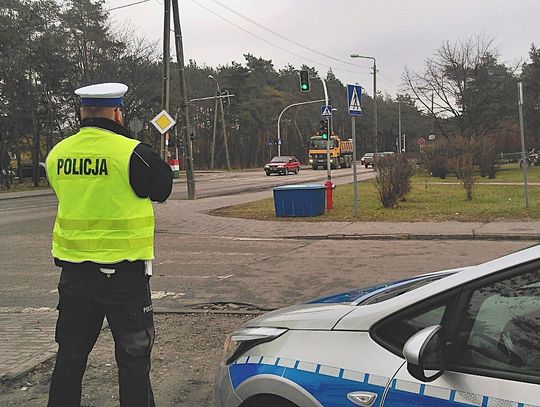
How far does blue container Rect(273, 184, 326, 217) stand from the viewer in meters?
16.2

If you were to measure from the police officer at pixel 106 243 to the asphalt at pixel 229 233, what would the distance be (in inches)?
69.7

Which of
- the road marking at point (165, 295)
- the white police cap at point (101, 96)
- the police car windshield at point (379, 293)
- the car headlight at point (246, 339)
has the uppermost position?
the white police cap at point (101, 96)

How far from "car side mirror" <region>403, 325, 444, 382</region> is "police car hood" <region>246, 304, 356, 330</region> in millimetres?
516

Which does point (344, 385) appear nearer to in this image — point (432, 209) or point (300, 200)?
point (300, 200)

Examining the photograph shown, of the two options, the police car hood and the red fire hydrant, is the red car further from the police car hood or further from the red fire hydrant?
the police car hood

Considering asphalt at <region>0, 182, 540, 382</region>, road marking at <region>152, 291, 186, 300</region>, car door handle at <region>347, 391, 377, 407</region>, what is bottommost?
road marking at <region>152, 291, 186, 300</region>

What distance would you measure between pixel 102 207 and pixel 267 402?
4.45ft

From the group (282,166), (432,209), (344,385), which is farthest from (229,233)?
(282,166)

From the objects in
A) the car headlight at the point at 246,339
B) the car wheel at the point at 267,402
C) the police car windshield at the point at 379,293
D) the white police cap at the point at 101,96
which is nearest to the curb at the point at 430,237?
the police car windshield at the point at 379,293

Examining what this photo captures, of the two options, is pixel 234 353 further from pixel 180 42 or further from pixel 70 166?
pixel 180 42

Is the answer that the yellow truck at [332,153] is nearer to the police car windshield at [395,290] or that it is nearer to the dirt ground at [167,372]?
the dirt ground at [167,372]

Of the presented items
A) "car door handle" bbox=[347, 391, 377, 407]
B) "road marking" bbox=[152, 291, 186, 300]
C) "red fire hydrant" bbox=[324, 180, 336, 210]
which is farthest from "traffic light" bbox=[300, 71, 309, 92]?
"car door handle" bbox=[347, 391, 377, 407]

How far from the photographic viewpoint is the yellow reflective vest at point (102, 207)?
10.4 ft

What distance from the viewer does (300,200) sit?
640 inches
